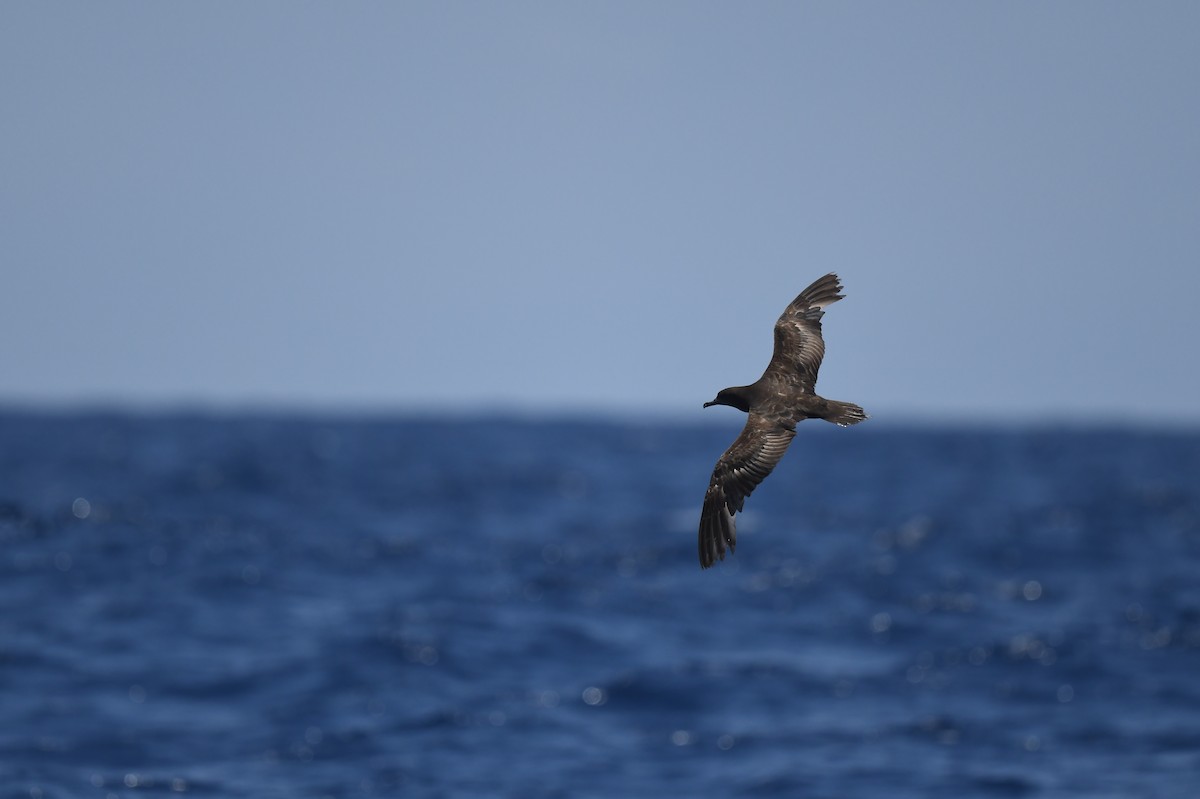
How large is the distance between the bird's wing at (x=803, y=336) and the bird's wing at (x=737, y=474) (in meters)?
0.58

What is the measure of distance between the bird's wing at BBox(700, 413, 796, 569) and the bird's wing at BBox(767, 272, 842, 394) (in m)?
0.58

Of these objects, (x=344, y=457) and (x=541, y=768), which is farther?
(x=344, y=457)

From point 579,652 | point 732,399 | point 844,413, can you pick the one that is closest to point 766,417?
point 732,399

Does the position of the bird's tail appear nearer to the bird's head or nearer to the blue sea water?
the bird's head

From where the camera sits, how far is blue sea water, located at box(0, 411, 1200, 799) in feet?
65.3

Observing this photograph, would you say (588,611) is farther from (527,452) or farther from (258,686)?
(527,452)

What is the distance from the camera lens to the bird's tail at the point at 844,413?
10.3 metres

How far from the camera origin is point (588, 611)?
3023cm

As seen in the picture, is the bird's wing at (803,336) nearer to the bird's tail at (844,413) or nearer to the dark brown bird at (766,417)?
the dark brown bird at (766,417)

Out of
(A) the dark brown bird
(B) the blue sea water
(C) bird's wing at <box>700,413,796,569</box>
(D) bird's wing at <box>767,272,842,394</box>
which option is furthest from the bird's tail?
(B) the blue sea water

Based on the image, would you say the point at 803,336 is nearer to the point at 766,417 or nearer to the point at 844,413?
the point at 766,417

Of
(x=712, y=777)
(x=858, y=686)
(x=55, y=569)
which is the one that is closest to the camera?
(x=712, y=777)

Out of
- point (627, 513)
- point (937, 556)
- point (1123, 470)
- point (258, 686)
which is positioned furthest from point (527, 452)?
point (258, 686)

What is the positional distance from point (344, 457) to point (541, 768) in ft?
215
